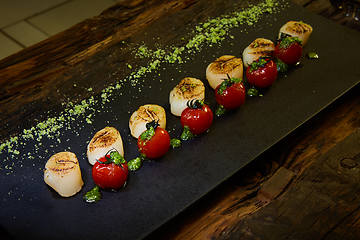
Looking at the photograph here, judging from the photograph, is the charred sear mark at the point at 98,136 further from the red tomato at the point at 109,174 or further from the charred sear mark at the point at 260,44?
the charred sear mark at the point at 260,44

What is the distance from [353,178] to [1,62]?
1874mm

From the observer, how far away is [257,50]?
245cm

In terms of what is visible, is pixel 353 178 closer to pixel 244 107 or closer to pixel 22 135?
pixel 244 107

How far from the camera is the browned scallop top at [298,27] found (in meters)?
2.55

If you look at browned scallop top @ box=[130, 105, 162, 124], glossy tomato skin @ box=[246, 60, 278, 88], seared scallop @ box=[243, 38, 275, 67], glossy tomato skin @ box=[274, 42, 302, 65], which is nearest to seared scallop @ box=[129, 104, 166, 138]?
browned scallop top @ box=[130, 105, 162, 124]

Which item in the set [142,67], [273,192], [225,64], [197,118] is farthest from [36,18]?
[273,192]

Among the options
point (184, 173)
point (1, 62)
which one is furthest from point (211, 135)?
point (1, 62)

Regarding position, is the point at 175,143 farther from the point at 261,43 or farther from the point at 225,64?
the point at 261,43

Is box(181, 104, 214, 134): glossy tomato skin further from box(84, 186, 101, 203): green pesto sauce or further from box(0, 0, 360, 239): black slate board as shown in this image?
box(84, 186, 101, 203): green pesto sauce

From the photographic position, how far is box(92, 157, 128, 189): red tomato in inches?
71.2

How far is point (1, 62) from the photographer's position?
2.54 m

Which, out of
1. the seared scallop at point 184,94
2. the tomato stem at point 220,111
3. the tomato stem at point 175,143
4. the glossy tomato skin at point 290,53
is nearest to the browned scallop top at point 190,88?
the seared scallop at point 184,94

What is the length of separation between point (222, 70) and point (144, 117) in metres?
0.49

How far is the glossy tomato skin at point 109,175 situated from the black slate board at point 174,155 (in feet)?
0.16
